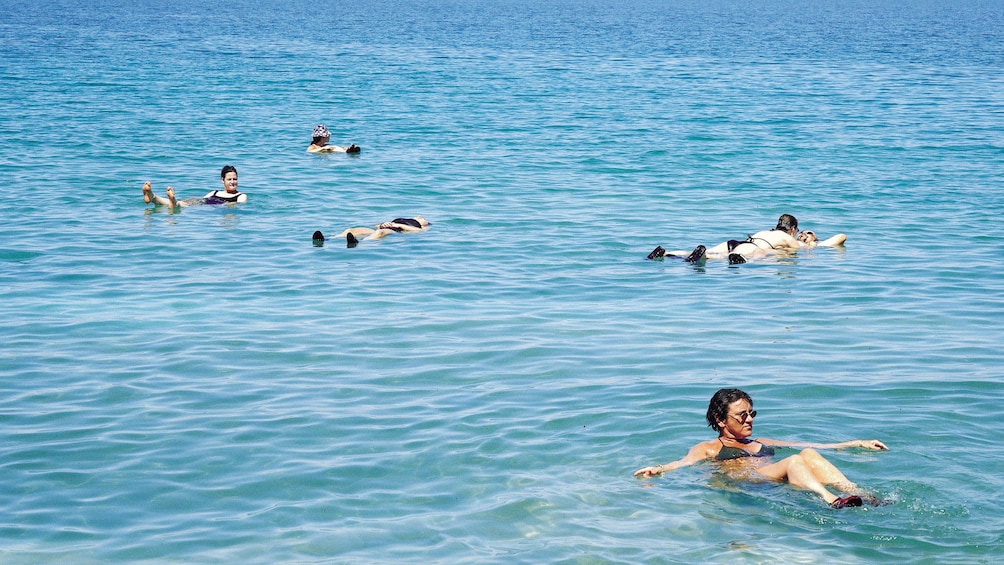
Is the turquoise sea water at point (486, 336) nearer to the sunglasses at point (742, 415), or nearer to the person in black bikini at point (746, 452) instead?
the person in black bikini at point (746, 452)

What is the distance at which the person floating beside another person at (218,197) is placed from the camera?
22.5m

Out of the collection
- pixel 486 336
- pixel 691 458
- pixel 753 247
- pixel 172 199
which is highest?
pixel 172 199

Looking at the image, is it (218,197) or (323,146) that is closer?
(218,197)

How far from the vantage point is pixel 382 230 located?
793 inches

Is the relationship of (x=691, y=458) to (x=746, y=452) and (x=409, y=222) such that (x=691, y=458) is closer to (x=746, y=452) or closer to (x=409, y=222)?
(x=746, y=452)

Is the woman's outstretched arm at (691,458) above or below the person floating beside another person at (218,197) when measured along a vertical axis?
below

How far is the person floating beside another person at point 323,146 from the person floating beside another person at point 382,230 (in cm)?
904

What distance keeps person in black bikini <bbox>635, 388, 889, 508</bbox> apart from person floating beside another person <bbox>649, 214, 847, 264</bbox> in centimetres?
798

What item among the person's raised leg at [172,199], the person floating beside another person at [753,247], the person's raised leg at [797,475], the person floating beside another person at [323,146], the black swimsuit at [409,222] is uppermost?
the person floating beside another person at [323,146]

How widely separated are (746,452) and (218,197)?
15.3 metres

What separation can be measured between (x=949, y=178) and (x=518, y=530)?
67.3ft

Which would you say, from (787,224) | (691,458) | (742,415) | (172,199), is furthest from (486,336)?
(172,199)

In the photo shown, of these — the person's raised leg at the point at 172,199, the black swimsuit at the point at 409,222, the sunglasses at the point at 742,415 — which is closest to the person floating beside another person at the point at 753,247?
the black swimsuit at the point at 409,222

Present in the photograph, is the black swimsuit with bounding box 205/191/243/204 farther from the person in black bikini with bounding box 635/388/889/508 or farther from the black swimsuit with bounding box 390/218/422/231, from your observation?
the person in black bikini with bounding box 635/388/889/508
